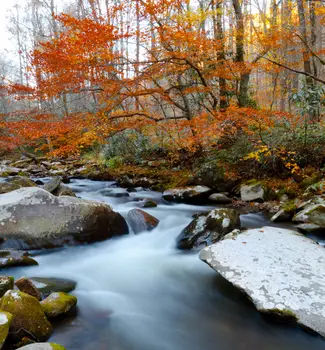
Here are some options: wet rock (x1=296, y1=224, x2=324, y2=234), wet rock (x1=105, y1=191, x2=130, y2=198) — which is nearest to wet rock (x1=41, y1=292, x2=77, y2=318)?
wet rock (x1=296, y1=224, x2=324, y2=234)

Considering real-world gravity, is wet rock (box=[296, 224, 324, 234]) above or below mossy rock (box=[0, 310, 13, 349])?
below

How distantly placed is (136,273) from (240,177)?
4458 millimetres

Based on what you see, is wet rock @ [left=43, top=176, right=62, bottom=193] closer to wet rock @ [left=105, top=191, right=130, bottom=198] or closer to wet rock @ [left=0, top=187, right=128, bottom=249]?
wet rock @ [left=105, top=191, right=130, bottom=198]

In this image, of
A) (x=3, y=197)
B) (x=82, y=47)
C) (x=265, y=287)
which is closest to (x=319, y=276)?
(x=265, y=287)

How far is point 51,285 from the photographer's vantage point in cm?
354

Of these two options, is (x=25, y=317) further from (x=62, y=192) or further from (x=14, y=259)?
(x=62, y=192)

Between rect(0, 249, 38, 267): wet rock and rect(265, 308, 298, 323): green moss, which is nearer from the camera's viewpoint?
rect(265, 308, 298, 323): green moss

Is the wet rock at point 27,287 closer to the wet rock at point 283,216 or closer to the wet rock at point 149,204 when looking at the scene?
the wet rock at point 149,204

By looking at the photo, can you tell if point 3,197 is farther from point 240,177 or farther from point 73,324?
point 240,177

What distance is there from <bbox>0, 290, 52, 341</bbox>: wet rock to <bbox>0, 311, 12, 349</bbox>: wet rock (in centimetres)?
10

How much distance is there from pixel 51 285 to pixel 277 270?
2.77 meters

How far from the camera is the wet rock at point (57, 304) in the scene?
2.80 metres

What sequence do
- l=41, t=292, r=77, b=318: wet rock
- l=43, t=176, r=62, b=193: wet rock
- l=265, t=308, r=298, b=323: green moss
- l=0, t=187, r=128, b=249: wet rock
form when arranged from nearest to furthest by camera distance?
1. l=265, t=308, r=298, b=323: green moss
2. l=41, t=292, r=77, b=318: wet rock
3. l=0, t=187, r=128, b=249: wet rock
4. l=43, t=176, r=62, b=193: wet rock

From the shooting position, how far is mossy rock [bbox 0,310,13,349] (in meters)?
2.20
